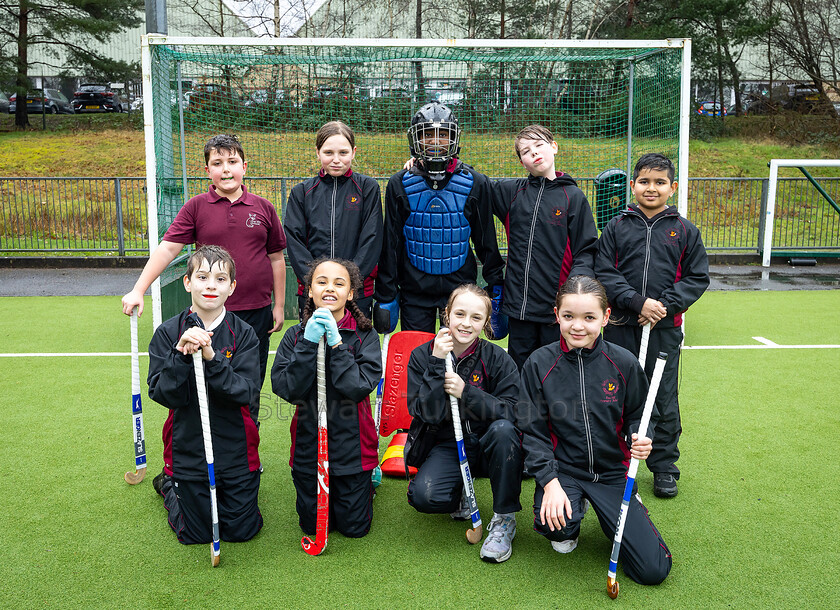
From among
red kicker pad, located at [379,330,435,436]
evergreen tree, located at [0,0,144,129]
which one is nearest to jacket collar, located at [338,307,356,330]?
red kicker pad, located at [379,330,435,436]

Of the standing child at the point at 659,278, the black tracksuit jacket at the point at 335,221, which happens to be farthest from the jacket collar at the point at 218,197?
the standing child at the point at 659,278

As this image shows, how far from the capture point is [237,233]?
366 centimetres

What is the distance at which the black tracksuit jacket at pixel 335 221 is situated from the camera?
3752mm

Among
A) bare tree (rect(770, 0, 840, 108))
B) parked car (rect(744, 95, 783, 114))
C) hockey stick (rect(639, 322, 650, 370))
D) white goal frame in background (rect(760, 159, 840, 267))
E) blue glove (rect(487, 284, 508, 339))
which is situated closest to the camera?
hockey stick (rect(639, 322, 650, 370))

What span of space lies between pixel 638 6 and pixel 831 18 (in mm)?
6779

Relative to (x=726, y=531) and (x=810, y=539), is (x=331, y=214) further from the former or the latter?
(x=810, y=539)

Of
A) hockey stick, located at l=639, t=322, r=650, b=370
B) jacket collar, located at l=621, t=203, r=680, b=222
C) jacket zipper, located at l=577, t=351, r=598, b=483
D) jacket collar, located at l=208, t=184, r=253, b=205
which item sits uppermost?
jacket collar, located at l=208, t=184, r=253, b=205

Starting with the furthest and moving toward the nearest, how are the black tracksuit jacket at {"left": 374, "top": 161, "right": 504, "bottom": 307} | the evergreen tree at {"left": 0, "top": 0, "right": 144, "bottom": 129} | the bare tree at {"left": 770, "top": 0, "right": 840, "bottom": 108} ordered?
the bare tree at {"left": 770, "top": 0, "right": 840, "bottom": 108}, the evergreen tree at {"left": 0, "top": 0, "right": 144, "bottom": 129}, the black tracksuit jacket at {"left": 374, "top": 161, "right": 504, "bottom": 307}

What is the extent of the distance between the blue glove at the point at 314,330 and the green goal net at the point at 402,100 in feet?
10.8

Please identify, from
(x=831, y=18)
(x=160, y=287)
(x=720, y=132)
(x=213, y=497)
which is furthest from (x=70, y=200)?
(x=831, y=18)

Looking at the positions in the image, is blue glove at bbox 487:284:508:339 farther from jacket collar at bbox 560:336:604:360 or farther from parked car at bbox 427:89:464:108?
parked car at bbox 427:89:464:108

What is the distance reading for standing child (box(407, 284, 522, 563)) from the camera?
3.03 meters

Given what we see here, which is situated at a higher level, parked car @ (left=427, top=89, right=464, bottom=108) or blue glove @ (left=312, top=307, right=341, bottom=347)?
parked car @ (left=427, top=89, right=464, bottom=108)

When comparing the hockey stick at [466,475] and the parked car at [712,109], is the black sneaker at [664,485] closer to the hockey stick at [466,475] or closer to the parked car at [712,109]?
the hockey stick at [466,475]
